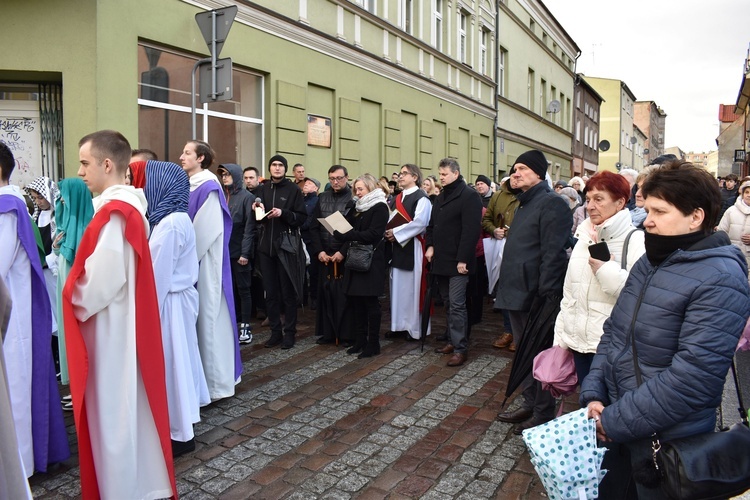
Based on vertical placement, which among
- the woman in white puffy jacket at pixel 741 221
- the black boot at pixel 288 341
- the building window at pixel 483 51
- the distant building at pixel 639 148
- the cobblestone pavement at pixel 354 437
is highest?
the distant building at pixel 639 148

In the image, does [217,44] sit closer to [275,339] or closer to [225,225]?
[225,225]

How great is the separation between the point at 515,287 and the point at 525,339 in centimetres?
50

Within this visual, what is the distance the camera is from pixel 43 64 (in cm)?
802

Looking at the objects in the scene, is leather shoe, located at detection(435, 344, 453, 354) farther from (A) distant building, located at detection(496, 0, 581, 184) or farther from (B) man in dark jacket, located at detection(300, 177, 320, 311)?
(A) distant building, located at detection(496, 0, 581, 184)

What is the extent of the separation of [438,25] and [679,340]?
58.0 feet

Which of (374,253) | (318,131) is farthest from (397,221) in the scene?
(318,131)

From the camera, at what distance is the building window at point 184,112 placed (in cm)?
902

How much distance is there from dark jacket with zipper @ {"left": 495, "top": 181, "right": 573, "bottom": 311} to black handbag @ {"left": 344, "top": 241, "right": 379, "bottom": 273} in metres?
1.98

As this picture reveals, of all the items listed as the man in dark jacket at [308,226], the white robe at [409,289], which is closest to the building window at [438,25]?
the man in dark jacket at [308,226]

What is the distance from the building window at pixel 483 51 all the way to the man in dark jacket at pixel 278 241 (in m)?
16.7

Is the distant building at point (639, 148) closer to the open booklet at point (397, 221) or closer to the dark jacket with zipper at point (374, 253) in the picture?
the open booklet at point (397, 221)

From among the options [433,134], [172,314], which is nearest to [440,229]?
[172,314]

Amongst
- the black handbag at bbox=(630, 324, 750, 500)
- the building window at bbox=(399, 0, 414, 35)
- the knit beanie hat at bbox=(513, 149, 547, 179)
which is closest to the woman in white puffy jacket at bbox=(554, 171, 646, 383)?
the knit beanie hat at bbox=(513, 149, 547, 179)

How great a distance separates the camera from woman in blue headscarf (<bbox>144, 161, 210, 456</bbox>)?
4.02 m
